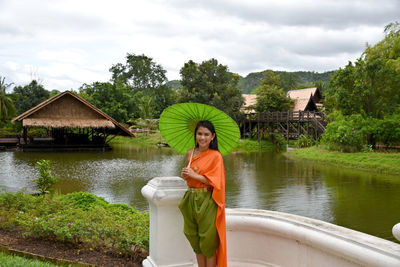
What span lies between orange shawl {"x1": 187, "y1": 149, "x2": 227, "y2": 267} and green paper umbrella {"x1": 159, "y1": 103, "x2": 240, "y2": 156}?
0.26 meters

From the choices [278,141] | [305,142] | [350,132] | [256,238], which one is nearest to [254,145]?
[278,141]

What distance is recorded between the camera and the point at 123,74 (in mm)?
49062

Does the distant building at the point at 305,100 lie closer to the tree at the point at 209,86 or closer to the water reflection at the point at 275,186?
the tree at the point at 209,86

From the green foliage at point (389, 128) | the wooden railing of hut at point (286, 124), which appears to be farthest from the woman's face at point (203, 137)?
the wooden railing of hut at point (286, 124)

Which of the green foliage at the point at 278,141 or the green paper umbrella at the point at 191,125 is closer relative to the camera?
the green paper umbrella at the point at 191,125

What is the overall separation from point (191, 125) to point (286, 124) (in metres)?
28.5

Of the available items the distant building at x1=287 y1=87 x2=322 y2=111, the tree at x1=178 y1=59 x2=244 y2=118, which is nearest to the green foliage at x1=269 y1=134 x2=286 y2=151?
the distant building at x1=287 y1=87 x2=322 y2=111

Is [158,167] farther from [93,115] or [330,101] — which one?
[330,101]

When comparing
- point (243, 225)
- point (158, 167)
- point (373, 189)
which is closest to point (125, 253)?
point (243, 225)

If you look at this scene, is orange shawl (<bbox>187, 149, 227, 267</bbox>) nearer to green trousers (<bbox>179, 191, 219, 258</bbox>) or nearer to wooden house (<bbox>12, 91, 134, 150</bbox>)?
green trousers (<bbox>179, 191, 219, 258</bbox>)

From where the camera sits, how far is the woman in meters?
2.35

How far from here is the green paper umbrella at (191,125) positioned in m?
2.57

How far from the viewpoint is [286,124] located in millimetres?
30266

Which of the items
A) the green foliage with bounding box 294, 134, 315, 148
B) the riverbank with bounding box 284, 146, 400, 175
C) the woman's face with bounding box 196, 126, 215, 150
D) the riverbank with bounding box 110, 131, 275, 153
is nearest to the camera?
the woman's face with bounding box 196, 126, 215, 150
